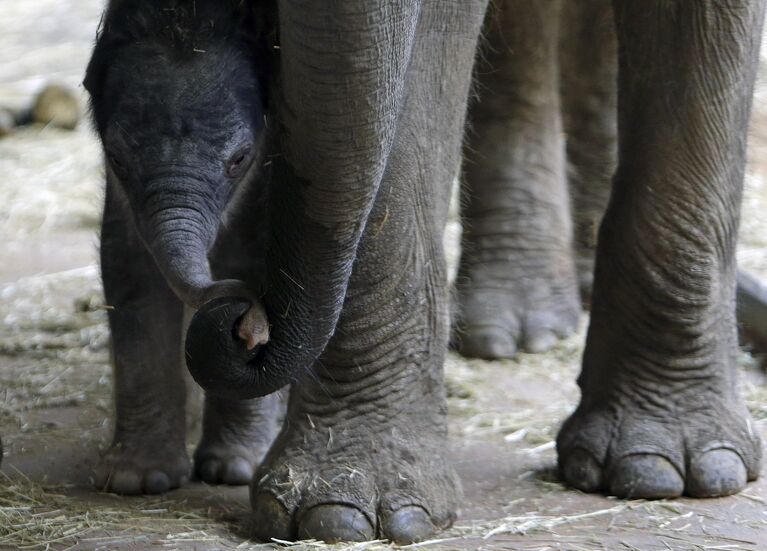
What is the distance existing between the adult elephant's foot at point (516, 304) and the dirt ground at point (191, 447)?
7 cm

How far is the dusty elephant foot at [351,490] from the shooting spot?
3.29 metres

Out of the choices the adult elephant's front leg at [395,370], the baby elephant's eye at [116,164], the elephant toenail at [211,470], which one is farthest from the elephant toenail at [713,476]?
the baby elephant's eye at [116,164]

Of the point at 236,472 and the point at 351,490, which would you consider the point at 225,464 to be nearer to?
the point at 236,472

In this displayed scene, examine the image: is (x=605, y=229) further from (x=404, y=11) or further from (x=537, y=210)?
(x=537, y=210)

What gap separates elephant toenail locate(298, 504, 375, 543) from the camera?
10.7 feet

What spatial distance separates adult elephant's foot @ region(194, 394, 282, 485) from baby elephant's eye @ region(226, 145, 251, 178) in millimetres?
842

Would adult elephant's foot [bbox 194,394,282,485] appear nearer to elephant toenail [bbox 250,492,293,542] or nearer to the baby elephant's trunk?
elephant toenail [bbox 250,492,293,542]

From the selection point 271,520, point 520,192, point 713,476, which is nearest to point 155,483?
point 271,520

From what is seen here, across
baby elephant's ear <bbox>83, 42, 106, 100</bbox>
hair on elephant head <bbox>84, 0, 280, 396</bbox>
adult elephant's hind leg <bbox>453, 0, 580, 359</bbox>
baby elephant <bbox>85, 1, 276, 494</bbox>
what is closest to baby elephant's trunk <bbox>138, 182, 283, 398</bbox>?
baby elephant <bbox>85, 1, 276, 494</bbox>

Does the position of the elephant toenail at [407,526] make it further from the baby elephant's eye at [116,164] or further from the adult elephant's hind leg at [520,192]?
the adult elephant's hind leg at [520,192]

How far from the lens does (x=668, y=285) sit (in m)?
3.79

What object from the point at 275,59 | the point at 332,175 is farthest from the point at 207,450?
the point at 332,175

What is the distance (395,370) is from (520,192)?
2.45 meters

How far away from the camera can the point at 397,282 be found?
3.34m
